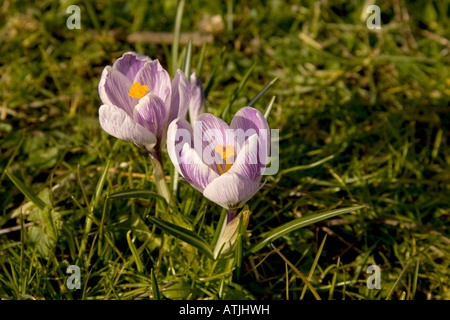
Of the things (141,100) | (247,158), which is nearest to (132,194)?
(141,100)

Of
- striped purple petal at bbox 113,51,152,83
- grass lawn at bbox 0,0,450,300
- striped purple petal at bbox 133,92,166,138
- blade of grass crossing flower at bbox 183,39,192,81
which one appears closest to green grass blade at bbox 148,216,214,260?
grass lawn at bbox 0,0,450,300

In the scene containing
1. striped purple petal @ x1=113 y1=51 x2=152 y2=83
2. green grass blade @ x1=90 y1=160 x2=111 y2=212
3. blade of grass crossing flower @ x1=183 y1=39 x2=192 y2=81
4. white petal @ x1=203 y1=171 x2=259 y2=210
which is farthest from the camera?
blade of grass crossing flower @ x1=183 y1=39 x2=192 y2=81

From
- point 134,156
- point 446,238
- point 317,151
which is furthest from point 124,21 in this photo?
point 446,238

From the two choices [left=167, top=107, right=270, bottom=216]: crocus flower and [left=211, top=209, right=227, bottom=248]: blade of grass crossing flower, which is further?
[left=211, top=209, right=227, bottom=248]: blade of grass crossing flower

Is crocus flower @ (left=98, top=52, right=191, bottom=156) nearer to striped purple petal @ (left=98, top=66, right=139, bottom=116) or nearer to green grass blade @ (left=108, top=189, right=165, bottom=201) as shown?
striped purple petal @ (left=98, top=66, right=139, bottom=116)

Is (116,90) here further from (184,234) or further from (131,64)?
(184,234)

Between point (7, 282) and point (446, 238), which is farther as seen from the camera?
point (446, 238)

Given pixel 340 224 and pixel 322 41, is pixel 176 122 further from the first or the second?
pixel 322 41

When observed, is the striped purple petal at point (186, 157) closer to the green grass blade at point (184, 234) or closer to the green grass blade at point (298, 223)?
the green grass blade at point (184, 234)
